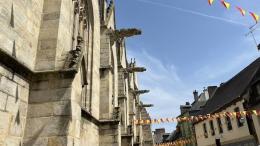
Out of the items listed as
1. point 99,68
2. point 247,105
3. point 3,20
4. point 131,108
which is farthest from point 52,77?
point 247,105

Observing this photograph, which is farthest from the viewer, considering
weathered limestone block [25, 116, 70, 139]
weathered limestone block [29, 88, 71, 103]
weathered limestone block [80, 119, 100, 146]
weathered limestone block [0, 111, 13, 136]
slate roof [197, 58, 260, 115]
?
slate roof [197, 58, 260, 115]

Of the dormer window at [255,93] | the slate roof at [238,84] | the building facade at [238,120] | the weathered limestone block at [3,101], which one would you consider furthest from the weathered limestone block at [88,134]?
the slate roof at [238,84]

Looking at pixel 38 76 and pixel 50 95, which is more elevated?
pixel 38 76

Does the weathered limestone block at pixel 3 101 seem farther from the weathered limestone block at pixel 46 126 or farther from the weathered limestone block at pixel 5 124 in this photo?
the weathered limestone block at pixel 46 126

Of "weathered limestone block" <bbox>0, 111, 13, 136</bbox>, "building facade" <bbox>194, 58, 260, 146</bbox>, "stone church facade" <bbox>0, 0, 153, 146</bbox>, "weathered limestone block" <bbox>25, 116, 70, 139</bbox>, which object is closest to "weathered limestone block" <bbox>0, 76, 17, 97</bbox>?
"stone church facade" <bbox>0, 0, 153, 146</bbox>

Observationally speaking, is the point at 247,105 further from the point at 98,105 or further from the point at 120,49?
the point at 98,105

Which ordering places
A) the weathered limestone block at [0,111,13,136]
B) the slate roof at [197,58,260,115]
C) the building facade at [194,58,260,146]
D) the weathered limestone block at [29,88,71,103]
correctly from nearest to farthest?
the weathered limestone block at [0,111,13,136] → the weathered limestone block at [29,88,71,103] → the building facade at [194,58,260,146] → the slate roof at [197,58,260,115]

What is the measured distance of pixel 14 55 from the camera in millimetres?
4605

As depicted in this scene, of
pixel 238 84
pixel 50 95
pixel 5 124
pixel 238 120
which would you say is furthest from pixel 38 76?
pixel 238 84

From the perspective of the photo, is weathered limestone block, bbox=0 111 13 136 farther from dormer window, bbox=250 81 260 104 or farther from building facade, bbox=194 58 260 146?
dormer window, bbox=250 81 260 104

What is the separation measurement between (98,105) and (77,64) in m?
4.68

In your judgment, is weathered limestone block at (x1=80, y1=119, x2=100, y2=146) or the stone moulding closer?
the stone moulding

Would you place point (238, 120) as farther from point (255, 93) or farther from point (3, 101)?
point (3, 101)

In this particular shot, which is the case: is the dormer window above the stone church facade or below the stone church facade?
above
